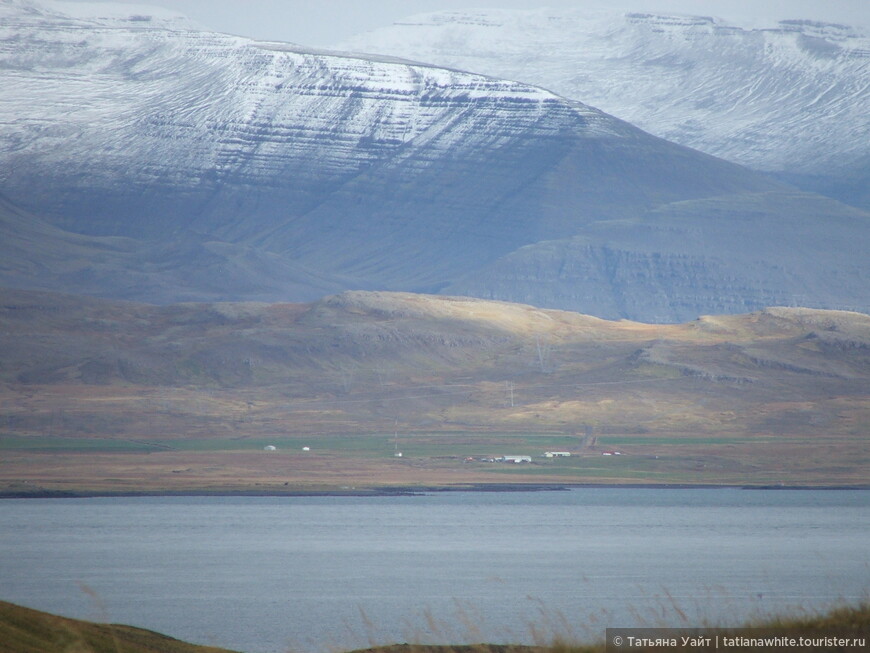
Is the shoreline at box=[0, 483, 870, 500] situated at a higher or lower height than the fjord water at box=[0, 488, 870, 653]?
lower

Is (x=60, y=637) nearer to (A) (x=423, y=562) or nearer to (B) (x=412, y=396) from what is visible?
(A) (x=423, y=562)

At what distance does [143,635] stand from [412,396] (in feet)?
444

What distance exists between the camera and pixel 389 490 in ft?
365

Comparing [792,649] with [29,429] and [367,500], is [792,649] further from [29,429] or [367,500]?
[29,429]

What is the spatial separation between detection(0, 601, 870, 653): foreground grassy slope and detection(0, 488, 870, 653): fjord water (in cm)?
496

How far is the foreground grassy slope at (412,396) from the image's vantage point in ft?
400

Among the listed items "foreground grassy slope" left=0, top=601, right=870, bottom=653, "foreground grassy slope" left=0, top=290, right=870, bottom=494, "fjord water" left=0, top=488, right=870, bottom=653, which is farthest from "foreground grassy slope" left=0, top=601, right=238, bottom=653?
"foreground grassy slope" left=0, top=290, right=870, bottom=494

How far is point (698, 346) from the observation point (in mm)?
170375

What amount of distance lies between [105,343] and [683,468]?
83.6 m

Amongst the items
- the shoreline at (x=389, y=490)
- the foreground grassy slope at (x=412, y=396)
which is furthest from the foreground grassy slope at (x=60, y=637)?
the foreground grassy slope at (x=412, y=396)

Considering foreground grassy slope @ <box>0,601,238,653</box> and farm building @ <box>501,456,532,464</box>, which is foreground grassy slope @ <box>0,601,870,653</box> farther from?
farm building @ <box>501,456,532,464</box>

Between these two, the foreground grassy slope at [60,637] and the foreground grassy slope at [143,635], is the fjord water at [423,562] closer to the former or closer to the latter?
the foreground grassy slope at [143,635]

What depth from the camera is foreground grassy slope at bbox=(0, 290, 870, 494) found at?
12188 cm

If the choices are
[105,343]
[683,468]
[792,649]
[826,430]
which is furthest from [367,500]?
[792,649]
